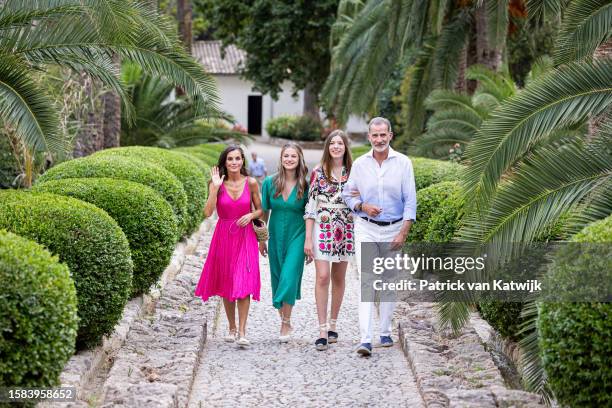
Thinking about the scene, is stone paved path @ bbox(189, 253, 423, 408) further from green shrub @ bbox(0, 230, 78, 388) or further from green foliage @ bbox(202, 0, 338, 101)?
green foliage @ bbox(202, 0, 338, 101)

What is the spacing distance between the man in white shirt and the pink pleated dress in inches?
38.2

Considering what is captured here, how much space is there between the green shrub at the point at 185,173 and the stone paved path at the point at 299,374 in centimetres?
439

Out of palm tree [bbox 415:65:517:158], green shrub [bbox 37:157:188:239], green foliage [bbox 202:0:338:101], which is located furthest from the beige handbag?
green foliage [bbox 202:0:338:101]

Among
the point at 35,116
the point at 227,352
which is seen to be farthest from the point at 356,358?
the point at 35,116

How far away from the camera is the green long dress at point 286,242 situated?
26.6ft

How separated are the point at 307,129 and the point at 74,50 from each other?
35.5 meters

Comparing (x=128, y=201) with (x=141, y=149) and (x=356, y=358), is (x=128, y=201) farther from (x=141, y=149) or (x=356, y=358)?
(x=141, y=149)

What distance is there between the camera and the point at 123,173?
33.3 ft

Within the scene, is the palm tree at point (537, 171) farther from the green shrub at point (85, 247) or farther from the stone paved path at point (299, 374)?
the green shrub at point (85, 247)

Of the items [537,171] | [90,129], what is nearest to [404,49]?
[90,129]

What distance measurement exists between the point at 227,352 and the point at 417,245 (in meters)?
2.77

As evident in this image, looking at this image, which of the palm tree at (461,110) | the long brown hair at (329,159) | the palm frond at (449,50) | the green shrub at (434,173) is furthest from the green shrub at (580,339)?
the palm frond at (449,50)

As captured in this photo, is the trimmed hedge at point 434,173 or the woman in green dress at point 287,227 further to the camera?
the trimmed hedge at point 434,173

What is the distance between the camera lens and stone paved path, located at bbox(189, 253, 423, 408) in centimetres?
667
